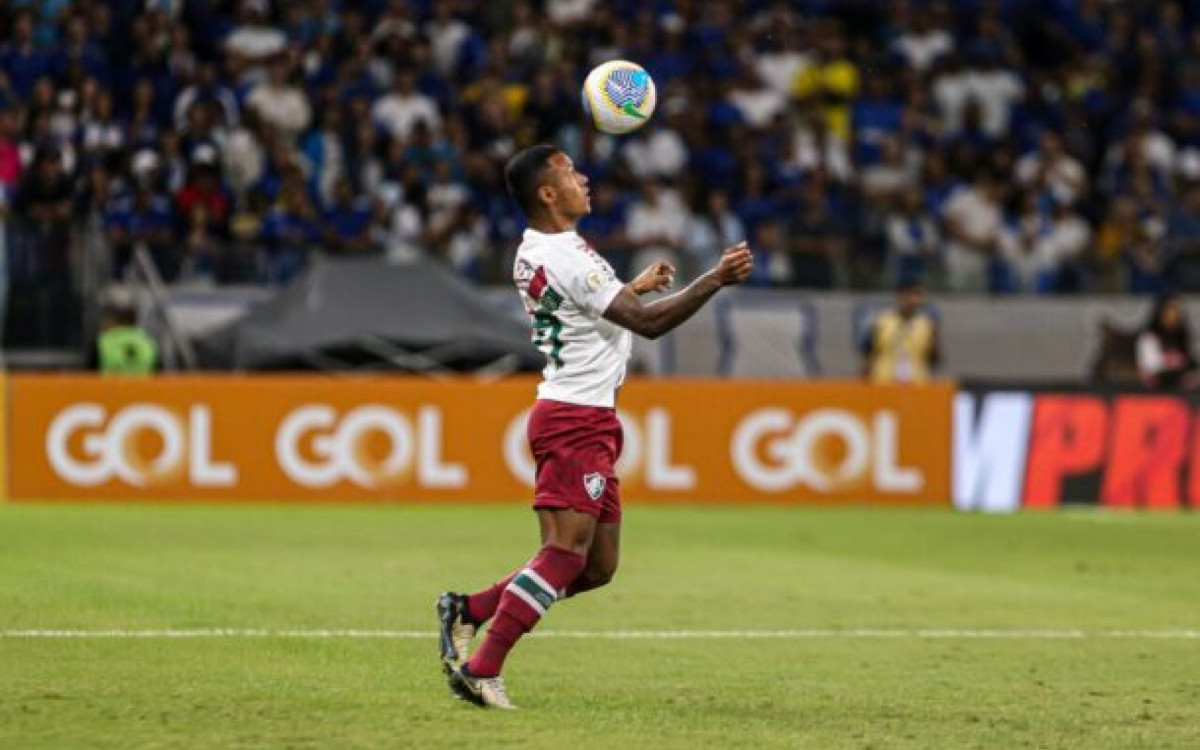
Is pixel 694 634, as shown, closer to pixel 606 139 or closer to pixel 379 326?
pixel 379 326

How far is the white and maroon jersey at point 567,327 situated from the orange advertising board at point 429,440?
40.6ft

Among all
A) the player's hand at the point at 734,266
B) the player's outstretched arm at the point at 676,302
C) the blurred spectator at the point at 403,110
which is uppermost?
the blurred spectator at the point at 403,110

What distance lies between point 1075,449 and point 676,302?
14635mm

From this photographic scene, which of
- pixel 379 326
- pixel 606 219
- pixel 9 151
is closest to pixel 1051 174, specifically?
pixel 606 219

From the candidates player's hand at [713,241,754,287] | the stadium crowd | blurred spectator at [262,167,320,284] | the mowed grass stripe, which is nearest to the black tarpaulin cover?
blurred spectator at [262,167,320,284]

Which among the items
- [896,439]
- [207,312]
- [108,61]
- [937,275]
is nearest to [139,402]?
[207,312]

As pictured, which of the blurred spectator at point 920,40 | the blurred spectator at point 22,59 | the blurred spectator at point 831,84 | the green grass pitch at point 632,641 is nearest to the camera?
the green grass pitch at point 632,641

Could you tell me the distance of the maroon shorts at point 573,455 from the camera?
28.2 ft

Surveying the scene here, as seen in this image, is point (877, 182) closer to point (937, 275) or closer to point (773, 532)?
point (937, 275)

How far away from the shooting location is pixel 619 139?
25891mm

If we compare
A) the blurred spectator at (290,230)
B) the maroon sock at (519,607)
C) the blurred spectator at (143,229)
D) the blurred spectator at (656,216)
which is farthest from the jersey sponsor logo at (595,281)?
the blurred spectator at (656,216)

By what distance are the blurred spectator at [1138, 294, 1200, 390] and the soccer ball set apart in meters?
15.9

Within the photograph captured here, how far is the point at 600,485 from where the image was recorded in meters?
8.65

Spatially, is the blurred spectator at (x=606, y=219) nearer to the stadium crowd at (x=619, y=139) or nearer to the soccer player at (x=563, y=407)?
the stadium crowd at (x=619, y=139)
